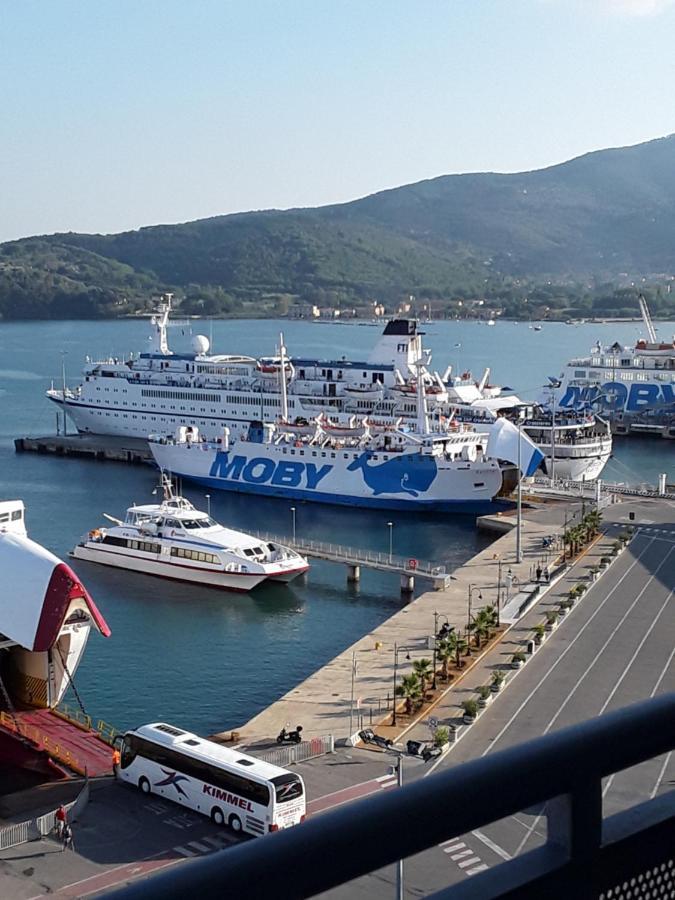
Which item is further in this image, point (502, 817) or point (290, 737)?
point (290, 737)

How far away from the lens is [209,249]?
540 ft

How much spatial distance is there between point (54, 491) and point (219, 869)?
97.3 ft

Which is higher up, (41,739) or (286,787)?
(286,787)

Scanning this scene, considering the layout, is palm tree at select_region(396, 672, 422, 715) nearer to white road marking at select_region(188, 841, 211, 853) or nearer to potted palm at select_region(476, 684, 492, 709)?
potted palm at select_region(476, 684, 492, 709)

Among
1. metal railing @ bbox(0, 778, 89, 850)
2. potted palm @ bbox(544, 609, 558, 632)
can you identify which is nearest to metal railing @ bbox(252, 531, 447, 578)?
potted palm @ bbox(544, 609, 558, 632)

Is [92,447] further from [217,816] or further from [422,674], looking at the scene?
[217,816]

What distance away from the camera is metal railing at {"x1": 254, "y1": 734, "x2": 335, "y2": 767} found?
10.4 metres

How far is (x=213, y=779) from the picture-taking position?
9.22 meters

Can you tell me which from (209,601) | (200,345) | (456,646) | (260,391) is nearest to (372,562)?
(209,601)

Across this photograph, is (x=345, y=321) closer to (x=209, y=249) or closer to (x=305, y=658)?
(x=209, y=249)

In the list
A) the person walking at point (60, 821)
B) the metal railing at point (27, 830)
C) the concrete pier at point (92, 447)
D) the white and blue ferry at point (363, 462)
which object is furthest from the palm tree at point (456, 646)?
A: the concrete pier at point (92, 447)

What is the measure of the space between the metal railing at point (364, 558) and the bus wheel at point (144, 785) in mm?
9194

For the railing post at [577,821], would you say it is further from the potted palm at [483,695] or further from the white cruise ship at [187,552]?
the white cruise ship at [187,552]

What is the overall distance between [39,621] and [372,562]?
10.0 meters
